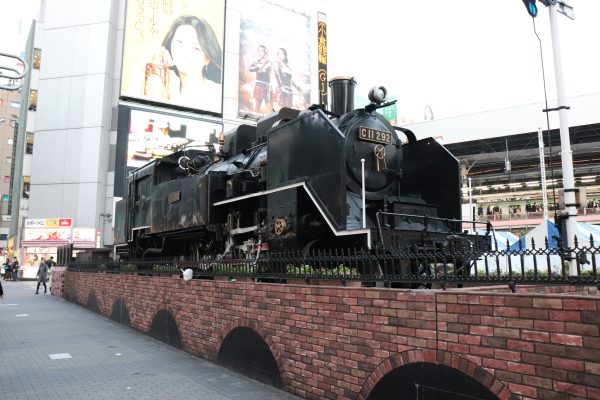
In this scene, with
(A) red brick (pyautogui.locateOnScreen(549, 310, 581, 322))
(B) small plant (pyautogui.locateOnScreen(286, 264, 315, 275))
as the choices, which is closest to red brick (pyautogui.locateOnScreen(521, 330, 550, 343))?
(A) red brick (pyautogui.locateOnScreen(549, 310, 581, 322))

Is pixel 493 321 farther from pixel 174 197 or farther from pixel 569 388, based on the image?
pixel 174 197

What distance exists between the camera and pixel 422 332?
3.79 m

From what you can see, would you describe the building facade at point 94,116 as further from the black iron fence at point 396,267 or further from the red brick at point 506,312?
the red brick at point 506,312

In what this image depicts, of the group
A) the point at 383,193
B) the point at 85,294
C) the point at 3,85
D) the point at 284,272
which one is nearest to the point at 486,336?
the point at 284,272

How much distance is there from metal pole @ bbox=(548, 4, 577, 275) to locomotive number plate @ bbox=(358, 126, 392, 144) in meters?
3.04

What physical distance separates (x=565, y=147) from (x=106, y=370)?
8029 millimetres

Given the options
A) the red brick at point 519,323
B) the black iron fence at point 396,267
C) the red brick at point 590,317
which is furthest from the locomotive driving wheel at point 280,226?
the red brick at point 590,317

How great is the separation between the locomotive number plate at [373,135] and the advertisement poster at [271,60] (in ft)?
108

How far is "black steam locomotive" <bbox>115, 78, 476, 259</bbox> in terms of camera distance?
657 cm

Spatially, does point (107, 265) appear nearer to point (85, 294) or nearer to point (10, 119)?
point (85, 294)

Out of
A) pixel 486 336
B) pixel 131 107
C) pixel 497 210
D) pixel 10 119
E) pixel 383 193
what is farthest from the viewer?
pixel 10 119

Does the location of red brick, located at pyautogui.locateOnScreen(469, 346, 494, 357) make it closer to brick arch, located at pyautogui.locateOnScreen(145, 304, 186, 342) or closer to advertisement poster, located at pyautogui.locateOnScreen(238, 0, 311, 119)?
brick arch, located at pyautogui.locateOnScreen(145, 304, 186, 342)

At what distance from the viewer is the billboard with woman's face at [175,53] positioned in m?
34.8

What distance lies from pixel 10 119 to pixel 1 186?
10.6m
